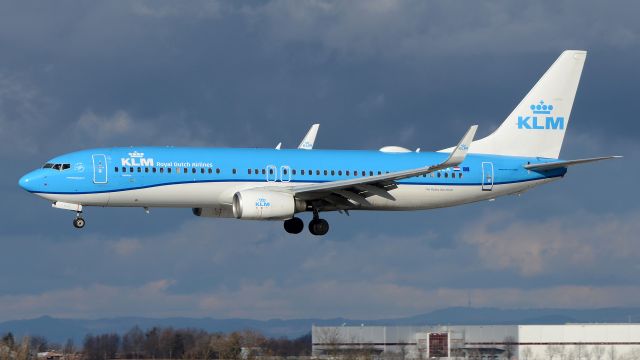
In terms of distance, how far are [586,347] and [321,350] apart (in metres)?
47.1

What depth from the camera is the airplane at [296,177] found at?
75.7 metres

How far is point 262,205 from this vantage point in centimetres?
7588

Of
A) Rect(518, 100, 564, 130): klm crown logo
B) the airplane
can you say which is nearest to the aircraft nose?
the airplane

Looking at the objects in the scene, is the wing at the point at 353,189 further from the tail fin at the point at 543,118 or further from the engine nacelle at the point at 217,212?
the tail fin at the point at 543,118

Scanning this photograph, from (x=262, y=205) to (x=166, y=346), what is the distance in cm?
1006

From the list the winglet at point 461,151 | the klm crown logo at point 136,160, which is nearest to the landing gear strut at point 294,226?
the klm crown logo at point 136,160

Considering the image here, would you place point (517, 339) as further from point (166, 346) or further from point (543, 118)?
point (166, 346)

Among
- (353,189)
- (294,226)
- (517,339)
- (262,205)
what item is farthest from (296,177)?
(517,339)

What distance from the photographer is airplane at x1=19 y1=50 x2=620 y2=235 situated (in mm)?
75688

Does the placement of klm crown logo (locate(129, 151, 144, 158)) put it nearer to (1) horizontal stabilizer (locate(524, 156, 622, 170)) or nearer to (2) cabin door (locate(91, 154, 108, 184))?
(2) cabin door (locate(91, 154, 108, 184))

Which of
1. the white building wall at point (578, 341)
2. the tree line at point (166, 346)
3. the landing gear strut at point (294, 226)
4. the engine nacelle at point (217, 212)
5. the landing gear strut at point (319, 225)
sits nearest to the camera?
the tree line at point (166, 346)

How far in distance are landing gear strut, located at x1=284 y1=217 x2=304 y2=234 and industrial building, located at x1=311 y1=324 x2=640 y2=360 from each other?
19655 mm

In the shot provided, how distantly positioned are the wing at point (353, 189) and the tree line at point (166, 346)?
8.52 metres

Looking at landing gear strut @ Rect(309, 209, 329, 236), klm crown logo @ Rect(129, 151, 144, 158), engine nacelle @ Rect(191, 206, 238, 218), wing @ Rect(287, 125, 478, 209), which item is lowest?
landing gear strut @ Rect(309, 209, 329, 236)
